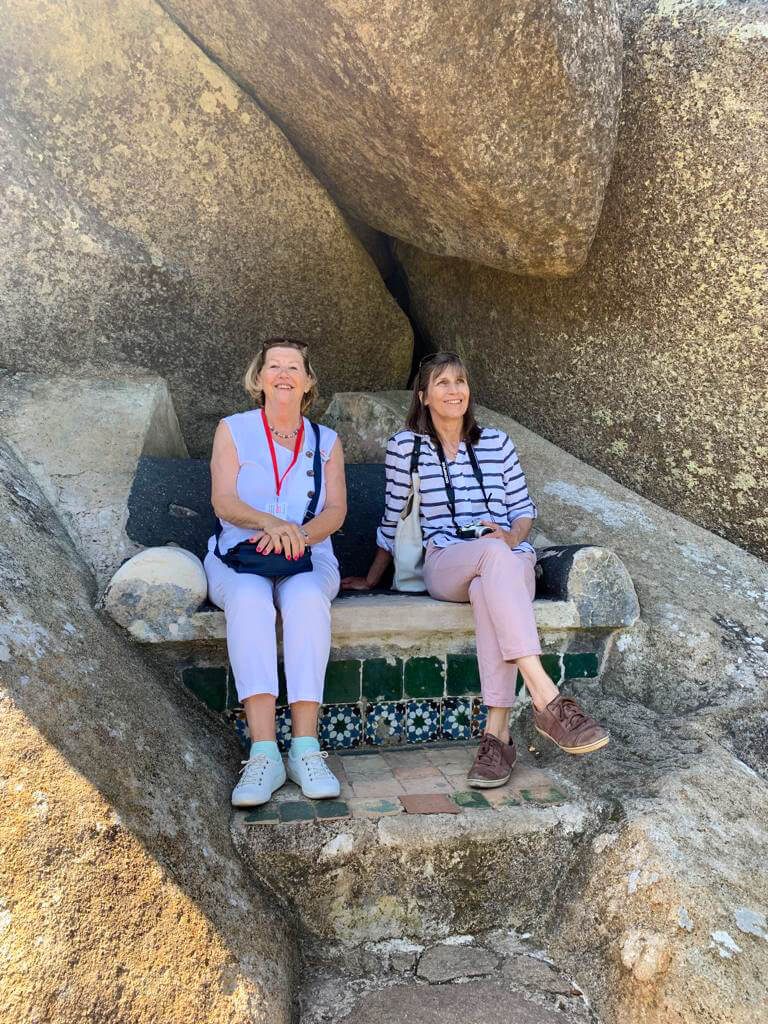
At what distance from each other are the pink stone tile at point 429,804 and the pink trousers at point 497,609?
0.31m

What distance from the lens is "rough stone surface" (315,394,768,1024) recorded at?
5.82 ft

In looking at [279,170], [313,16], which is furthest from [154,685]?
[279,170]

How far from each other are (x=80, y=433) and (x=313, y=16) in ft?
5.14

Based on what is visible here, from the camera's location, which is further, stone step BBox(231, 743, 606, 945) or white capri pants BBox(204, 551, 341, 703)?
white capri pants BBox(204, 551, 341, 703)

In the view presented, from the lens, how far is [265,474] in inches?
105

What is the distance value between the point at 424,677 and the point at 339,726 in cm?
29

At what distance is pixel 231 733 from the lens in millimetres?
2477

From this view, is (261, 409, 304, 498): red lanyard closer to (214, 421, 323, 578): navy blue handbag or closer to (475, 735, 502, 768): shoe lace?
(214, 421, 323, 578): navy blue handbag

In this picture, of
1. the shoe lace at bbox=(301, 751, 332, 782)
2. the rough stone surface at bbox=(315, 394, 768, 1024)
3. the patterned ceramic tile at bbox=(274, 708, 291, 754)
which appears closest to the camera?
the rough stone surface at bbox=(315, 394, 768, 1024)

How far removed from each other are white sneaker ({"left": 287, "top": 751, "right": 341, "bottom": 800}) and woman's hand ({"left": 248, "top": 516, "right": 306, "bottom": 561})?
53 centimetres

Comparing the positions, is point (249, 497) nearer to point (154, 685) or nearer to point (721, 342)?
point (154, 685)

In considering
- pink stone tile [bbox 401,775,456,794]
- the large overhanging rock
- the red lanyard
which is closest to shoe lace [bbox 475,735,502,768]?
pink stone tile [bbox 401,775,456,794]

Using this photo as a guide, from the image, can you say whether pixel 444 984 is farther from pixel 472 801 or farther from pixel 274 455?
pixel 274 455

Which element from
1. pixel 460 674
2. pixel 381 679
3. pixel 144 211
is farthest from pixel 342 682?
pixel 144 211
